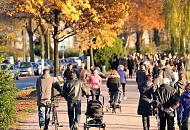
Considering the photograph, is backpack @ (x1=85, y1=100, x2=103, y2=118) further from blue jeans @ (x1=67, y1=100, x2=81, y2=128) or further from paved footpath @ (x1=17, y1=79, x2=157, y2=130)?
paved footpath @ (x1=17, y1=79, x2=157, y2=130)

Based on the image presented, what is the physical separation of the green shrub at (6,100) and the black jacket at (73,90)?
1.53 meters

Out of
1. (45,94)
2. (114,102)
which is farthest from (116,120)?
(45,94)

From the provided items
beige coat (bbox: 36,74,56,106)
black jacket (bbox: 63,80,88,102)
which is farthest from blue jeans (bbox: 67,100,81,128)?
beige coat (bbox: 36,74,56,106)

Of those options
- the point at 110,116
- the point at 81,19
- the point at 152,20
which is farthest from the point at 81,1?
the point at 152,20

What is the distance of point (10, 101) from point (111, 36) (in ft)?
73.4

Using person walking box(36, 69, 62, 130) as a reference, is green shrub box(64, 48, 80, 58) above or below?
above

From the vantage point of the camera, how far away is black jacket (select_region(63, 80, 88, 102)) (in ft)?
55.2

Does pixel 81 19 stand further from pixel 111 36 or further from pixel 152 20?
pixel 152 20

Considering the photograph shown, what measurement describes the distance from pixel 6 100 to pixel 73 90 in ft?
7.06

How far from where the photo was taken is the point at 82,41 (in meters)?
39.5

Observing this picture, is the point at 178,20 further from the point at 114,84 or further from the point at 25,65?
the point at 25,65

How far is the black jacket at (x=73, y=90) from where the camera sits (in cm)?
1683

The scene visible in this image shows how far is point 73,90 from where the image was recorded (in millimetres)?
16859

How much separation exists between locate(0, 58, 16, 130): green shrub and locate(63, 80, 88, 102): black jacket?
1.53 metres
